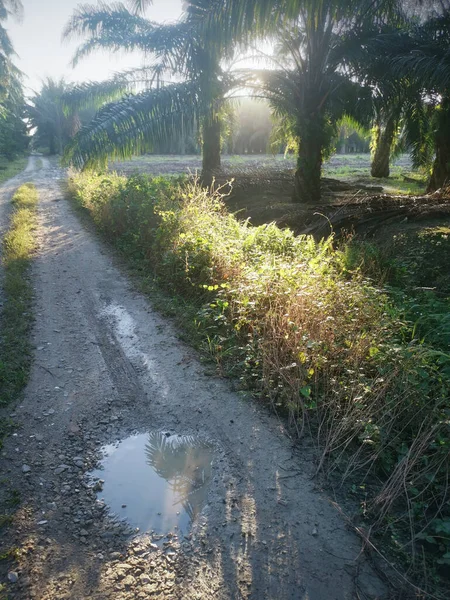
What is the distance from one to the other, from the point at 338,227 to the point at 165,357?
486 centimetres

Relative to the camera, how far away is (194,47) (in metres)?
8.05

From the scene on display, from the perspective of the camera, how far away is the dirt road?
2.37 metres

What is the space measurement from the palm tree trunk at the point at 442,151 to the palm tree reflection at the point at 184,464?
902 cm

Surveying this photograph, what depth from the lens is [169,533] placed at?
8.75ft

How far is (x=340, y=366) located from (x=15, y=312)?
413cm

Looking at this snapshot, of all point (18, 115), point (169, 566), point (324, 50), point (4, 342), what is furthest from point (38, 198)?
point (18, 115)

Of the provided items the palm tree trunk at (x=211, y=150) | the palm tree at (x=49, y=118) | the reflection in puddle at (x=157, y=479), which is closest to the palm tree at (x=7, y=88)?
the palm tree at (x=49, y=118)

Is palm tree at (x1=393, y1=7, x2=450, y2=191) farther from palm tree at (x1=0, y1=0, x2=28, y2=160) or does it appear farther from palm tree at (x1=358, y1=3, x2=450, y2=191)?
palm tree at (x1=0, y1=0, x2=28, y2=160)

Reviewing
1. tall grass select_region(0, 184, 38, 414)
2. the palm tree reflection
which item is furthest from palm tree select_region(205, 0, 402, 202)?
the palm tree reflection

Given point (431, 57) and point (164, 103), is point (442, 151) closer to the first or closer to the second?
point (431, 57)

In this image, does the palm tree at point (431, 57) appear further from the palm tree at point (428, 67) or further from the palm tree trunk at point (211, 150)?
the palm tree trunk at point (211, 150)

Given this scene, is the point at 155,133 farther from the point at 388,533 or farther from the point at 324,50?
the point at 388,533

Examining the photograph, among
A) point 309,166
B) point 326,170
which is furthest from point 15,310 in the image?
point 326,170

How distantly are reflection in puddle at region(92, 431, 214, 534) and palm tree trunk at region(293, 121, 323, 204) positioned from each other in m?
7.67
